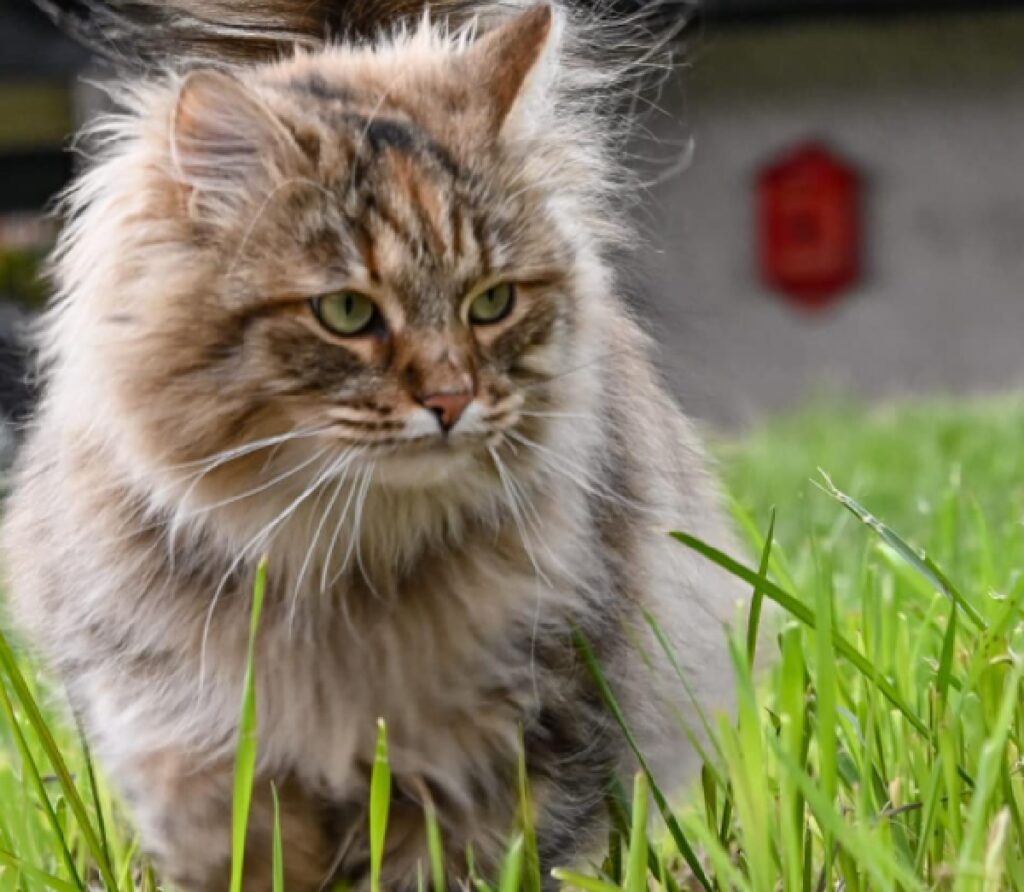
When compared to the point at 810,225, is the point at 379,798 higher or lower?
lower

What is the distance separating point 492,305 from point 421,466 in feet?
0.69

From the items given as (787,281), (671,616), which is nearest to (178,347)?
(671,616)

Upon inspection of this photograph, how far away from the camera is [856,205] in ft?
29.1

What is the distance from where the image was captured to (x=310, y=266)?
174 cm

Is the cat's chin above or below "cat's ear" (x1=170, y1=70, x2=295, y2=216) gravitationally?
below

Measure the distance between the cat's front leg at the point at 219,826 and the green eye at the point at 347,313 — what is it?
20.9 inches

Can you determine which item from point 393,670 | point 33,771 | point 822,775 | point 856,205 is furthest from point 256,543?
point 856,205

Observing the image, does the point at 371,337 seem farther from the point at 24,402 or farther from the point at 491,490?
the point at 24,402

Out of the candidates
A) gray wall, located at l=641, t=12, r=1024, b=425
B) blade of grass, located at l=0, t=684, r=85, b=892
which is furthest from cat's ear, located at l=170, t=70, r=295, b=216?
gray wall, located at l=641, t=12, r=1024, b=425

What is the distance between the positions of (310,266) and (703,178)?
7542mm

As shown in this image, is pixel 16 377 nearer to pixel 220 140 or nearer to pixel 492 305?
pixel 220 140

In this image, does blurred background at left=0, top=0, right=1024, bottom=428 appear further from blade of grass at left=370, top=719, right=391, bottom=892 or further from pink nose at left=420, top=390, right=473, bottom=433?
blade of grass at left=370, top=719, right=391, bottom=892

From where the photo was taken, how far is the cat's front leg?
6.26 ft

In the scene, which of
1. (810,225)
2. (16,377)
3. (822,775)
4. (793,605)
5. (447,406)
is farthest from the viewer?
(810,225)
